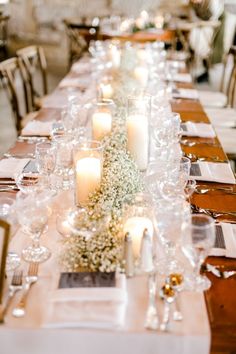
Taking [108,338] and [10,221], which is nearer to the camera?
[108,338]

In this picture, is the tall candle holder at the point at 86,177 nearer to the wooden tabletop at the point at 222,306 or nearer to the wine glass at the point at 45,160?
the wine glass at the point at 45,160

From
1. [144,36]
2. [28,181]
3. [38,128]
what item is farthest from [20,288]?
[144,36]

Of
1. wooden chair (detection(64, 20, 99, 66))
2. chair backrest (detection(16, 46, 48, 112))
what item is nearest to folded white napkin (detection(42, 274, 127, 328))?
chair backrest (detection(16, 46, 48, 112))

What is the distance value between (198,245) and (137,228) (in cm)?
20

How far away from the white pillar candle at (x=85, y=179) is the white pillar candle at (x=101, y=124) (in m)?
0.57

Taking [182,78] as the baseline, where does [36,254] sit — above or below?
above

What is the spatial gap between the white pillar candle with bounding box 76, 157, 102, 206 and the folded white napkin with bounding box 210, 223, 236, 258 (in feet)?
1.47

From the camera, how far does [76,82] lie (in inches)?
158

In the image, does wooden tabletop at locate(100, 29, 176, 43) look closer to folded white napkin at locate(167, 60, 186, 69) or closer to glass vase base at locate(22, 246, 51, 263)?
folded white napkin at locate(167, 60, 186, 69)

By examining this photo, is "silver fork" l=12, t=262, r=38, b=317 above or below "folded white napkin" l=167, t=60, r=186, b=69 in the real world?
above

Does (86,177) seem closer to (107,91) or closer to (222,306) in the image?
(222,306)

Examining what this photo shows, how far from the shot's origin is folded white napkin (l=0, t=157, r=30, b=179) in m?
2.14

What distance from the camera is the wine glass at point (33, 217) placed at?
4.77 feet

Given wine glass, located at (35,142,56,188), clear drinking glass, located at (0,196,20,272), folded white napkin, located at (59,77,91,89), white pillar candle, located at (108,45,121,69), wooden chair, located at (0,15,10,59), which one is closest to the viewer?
clear drinking glass, located at (0,196,20,272)
